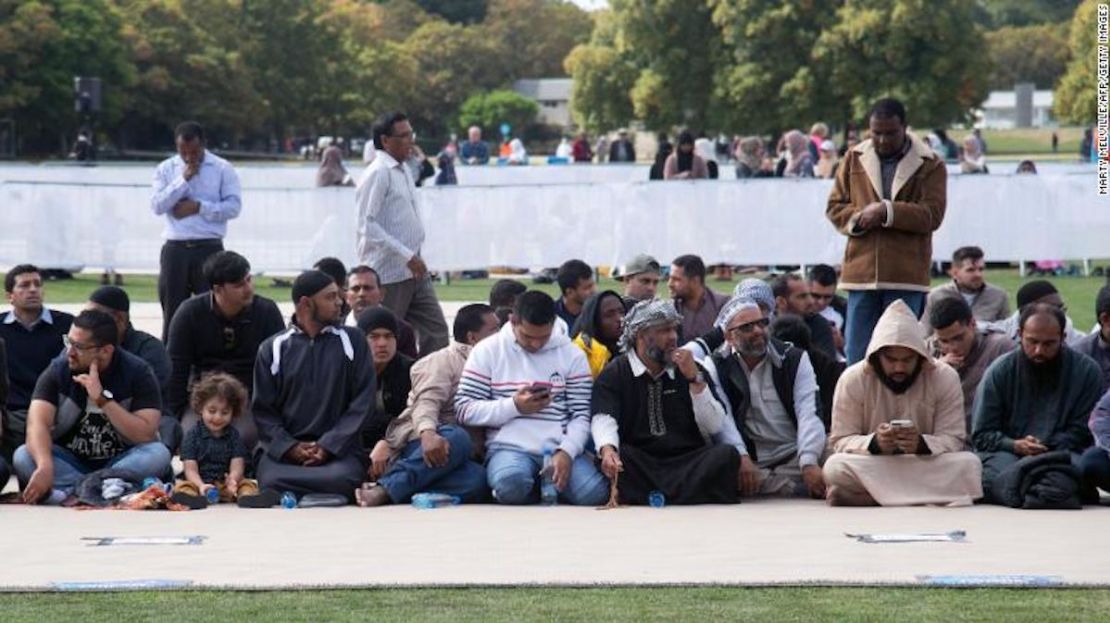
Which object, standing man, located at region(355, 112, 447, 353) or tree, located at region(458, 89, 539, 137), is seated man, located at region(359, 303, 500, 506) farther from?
tree, located at region(458, 89, 539, 137)

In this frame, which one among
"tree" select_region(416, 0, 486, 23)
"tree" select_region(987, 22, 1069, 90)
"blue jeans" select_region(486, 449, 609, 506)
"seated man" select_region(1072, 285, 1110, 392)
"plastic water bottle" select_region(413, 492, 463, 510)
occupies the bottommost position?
"plastic water bottle" select_region(413, 492, 463, 510)

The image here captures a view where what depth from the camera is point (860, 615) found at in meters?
7.72

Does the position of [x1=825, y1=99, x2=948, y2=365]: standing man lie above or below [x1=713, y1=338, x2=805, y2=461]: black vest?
above

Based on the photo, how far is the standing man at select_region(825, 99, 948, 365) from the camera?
42.1ft

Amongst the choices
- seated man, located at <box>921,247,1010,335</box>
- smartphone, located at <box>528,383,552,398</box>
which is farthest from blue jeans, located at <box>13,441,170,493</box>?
seated man, located at <box>921,247,1010,335</box>

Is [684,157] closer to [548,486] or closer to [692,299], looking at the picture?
[692,299]

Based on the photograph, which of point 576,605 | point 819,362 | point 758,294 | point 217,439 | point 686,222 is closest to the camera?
point 576,605

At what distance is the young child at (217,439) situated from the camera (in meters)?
11.5

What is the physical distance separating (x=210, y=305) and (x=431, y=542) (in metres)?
3.38

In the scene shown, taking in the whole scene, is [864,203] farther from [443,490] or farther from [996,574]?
[996,574]

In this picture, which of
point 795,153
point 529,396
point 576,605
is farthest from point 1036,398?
point 795,153

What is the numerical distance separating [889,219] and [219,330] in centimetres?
390

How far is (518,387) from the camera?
11.6m

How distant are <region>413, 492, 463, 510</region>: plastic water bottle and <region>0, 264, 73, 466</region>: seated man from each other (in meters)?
2.52
